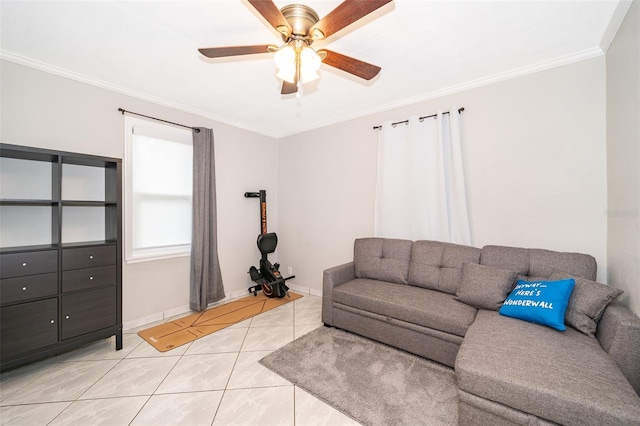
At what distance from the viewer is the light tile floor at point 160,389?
5.23ft

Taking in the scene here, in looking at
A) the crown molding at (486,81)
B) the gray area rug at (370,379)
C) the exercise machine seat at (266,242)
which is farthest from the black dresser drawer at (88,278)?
the crown molding at (486,81)

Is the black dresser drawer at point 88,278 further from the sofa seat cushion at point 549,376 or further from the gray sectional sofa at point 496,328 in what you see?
the sofa seat cushion at point 549,376

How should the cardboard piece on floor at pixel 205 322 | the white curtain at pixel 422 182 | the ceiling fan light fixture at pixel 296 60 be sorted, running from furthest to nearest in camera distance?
the white curtain at pixel 422 182 → the cardboard piece on floor at pixel 205 322 → the ceiling fan light fixture at pixel 296 60

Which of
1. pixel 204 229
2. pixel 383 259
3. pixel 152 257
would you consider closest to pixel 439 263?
pixel 383 259

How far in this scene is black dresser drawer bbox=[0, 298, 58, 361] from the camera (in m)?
1.83

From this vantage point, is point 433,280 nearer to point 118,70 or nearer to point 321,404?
point 321,404

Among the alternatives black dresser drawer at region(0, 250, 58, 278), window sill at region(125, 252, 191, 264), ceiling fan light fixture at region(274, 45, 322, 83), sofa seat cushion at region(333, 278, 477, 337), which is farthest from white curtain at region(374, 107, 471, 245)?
black dresser drawer at region(0, 250, 58, 278)

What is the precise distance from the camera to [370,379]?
1.93 metres

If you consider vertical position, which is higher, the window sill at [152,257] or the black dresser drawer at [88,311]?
the window sill at [152,257]

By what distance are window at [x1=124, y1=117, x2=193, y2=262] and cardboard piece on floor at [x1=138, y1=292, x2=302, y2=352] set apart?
78 cm

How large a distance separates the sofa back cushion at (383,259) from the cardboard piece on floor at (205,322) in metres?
1.30

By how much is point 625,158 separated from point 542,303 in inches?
44.0

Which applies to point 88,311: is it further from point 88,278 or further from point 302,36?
point 302,36

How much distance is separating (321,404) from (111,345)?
2.11 m
